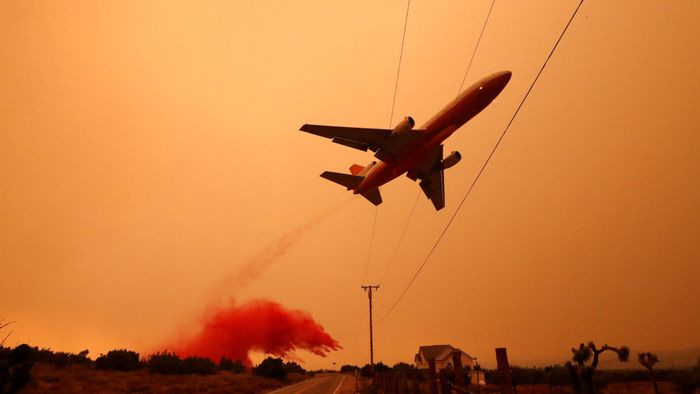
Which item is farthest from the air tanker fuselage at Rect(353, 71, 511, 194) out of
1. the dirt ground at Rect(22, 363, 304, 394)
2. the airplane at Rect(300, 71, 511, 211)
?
the dirt ground at Rect(22, 363, 304, 394)

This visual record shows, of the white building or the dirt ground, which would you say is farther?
the white building

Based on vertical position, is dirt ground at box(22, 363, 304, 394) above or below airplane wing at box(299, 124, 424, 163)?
below

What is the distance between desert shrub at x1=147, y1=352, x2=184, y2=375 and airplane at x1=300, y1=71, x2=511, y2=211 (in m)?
36.2

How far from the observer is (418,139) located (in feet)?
60.7

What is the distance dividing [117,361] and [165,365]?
5.01m

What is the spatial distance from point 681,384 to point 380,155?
3913 centimetres

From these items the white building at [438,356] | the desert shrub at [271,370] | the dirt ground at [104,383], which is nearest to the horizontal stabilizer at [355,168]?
the dirt ground at [104,383]

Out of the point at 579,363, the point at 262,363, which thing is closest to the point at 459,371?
the point at 579,363

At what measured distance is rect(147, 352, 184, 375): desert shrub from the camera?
1725 inches

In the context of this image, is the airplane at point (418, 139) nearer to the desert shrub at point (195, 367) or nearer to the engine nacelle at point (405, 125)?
the engine nacelle at point (405, 125)

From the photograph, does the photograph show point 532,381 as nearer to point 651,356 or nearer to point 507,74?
point 651,356

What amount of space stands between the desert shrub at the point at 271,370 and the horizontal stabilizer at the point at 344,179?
4281cm

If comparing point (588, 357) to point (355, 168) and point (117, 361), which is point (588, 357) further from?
point (117, 361)

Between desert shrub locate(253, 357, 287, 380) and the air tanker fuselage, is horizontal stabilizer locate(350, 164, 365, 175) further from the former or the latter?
desert shrub locate(253, 357, 287, 380)
